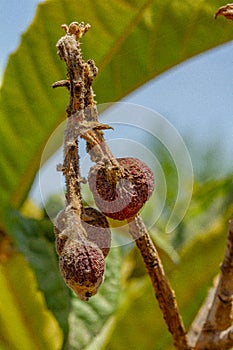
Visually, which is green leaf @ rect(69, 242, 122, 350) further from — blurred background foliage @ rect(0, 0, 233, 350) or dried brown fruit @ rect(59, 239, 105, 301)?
dried brown fruit @ rect(59, 239, 105, 301)

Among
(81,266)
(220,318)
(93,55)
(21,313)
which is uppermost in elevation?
(93,55)

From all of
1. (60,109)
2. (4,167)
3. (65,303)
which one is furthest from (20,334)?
(60,109)

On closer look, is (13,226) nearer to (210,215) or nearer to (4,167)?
(4,167)

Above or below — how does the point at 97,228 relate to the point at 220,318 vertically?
above

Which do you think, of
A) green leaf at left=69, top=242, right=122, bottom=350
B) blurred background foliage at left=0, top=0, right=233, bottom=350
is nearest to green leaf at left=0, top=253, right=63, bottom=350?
blurred background foliage at left=0, top=0, right=233, bottom=350

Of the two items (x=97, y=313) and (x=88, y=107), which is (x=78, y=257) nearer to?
(x=88, y=107)

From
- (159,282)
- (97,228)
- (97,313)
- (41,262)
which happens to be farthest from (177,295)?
(97,228)
